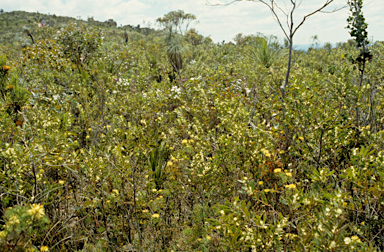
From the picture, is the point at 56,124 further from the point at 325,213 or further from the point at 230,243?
the point at 325,213

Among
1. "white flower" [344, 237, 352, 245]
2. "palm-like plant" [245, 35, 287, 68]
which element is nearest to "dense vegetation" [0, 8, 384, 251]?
"white flower" [344, 237, 352, 245]

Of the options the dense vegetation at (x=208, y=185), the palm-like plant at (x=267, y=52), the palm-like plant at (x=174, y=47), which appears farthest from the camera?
the palm-like plant at (x=174, y=47)

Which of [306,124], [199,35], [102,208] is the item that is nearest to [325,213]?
[306,124]

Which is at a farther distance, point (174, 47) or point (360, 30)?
point (174, 47)

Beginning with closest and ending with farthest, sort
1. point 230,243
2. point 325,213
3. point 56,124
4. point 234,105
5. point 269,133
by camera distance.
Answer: point 325,213 < point 230,243 < point 269,133 < point 56,124 < point 234,105

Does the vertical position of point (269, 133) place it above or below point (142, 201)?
above

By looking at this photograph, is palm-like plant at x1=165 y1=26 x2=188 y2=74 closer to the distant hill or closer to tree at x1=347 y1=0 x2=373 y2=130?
tree at x1=347 y1=0 x2=373 y2=130

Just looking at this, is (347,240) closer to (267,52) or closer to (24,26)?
(267,52)

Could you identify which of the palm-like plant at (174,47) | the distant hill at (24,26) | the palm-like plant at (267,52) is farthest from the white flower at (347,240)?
the distant hill at (24,26)

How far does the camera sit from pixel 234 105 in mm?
3303

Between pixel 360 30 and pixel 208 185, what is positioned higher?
pixel 360 30

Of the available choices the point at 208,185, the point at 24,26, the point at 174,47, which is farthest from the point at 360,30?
the point at 24,26

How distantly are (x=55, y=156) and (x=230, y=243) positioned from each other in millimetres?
1796

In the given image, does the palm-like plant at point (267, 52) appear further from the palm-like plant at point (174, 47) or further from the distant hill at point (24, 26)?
the distant hill at point (24, 26)
